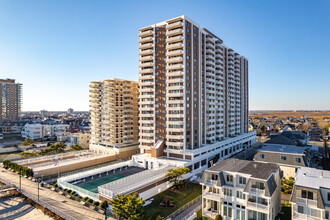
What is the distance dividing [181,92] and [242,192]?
113 feet

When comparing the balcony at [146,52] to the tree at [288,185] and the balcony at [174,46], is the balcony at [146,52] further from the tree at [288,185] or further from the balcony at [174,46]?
the tree at [288,185]

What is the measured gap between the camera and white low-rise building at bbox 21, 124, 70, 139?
119 metres

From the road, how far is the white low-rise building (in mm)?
79025

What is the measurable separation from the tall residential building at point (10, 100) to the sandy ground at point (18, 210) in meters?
149

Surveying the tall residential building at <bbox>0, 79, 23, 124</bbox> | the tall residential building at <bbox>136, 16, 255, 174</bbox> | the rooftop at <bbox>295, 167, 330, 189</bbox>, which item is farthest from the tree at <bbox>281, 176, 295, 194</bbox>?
the tall residential building at <bbox>0, 79, 23, 124</bbox>

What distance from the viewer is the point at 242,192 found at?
28188 mm

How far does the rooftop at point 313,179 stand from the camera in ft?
81.1

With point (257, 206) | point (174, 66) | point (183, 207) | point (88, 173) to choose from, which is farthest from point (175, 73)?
point (257, 206)

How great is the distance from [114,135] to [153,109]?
2164 centimetres

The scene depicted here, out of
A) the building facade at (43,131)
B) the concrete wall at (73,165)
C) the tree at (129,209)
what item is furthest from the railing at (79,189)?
the building facade at (43,131)

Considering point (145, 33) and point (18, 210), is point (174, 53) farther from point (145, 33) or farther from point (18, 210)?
point (18, 210)

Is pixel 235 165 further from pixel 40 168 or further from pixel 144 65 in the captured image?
pixel 40 168

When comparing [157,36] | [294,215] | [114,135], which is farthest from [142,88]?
[294,215]

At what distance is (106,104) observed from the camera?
261 feet
